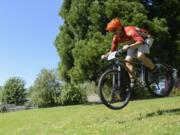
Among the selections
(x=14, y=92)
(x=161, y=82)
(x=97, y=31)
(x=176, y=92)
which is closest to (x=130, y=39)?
(x=161, y=82)

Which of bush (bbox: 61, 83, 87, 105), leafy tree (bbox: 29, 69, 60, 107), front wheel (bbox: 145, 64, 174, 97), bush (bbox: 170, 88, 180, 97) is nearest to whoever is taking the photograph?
front wheel (bbox: 145, 64, 174, 97)

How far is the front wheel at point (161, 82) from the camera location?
40.8 ft

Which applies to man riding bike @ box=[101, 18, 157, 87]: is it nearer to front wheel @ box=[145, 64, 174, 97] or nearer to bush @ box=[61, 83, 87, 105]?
front wheel @ box=[145, 64, 174, 97]

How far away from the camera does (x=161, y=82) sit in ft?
41.6

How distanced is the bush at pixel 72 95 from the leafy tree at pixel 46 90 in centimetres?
109

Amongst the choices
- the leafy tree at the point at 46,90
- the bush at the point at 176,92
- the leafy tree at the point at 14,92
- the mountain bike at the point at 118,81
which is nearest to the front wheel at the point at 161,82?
the mountain bike at the point at 118,81

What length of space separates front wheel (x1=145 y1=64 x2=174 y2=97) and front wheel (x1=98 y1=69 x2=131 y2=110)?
950mm

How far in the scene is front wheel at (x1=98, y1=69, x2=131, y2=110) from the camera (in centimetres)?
1132

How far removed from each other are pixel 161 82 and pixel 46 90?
21247mm

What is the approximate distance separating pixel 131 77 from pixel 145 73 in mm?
766

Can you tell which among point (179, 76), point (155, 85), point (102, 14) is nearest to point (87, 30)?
point (102, 14)

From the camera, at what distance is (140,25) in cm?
2656

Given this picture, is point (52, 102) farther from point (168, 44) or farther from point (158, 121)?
point (158, 121)

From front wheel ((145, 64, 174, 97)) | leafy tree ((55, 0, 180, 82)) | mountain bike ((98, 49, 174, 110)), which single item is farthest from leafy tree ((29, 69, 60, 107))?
mountain bike ((98, 49, 174, 110))
